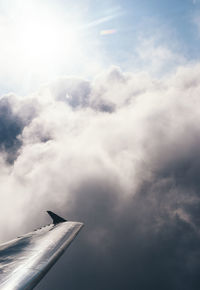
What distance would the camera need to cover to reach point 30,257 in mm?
15570

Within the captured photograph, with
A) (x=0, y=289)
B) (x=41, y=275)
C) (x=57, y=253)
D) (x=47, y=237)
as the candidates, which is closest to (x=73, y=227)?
(x=47, y=237)

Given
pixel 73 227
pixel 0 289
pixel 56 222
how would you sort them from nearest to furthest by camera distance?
pixel 0 289, pixel 73 227, pixel 56 222

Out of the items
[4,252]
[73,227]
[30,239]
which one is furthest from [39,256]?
[73,227]

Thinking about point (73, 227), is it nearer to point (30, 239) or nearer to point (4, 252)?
point (30, 239)

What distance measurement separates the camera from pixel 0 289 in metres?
10.4

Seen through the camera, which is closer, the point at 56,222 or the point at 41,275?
the point at 41,275

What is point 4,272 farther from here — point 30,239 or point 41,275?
point 30,239

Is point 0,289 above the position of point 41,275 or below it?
below


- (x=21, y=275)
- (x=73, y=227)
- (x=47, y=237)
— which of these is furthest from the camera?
(x=73, y=227)

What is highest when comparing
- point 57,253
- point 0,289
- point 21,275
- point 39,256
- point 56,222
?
point 56,222

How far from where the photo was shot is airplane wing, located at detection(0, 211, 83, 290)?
11.5 metres

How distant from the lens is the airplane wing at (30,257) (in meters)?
11.5

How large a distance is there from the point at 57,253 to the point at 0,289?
22.5 feet

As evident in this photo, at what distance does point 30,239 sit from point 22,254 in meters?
5.25
